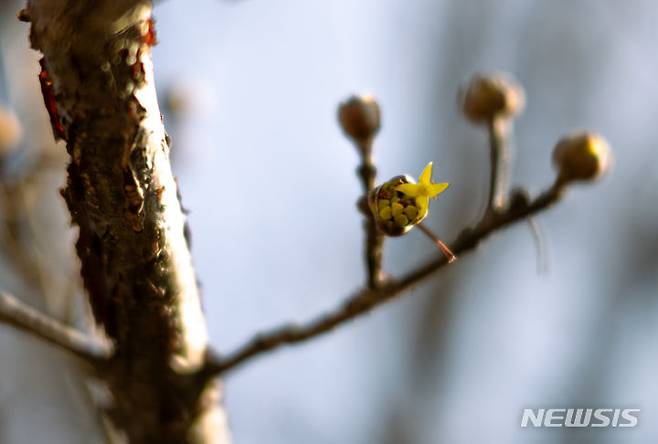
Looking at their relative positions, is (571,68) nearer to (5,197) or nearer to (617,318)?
(617,318)

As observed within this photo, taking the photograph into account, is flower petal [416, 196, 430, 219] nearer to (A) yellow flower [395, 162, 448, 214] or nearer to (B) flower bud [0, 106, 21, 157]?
(A) yellow flower [395, 162, 448, 214]

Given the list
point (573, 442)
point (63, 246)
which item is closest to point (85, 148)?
point (63, 246)

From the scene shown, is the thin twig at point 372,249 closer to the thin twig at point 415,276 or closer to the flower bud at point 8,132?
the thin twig at point 415,276

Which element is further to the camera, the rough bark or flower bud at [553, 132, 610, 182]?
flower bud at [553, 132, 610, 182]

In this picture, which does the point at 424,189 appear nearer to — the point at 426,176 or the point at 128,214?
the point at 426,176

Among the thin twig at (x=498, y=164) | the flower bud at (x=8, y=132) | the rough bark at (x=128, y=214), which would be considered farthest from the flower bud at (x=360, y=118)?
the flower bud at (x=8, y=132)

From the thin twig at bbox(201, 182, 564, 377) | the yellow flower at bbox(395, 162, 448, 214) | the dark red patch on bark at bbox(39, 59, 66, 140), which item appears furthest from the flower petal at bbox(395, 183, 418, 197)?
the dark red patch on bark at bbox(39, 59, 66, 140)
